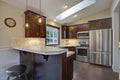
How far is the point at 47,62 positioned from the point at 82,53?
3.81 m

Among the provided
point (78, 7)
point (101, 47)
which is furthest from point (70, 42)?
point (78, 7)

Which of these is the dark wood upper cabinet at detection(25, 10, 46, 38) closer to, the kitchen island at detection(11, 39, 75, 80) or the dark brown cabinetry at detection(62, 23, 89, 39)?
the kitchen island at detection(11, 39, 75, 80)

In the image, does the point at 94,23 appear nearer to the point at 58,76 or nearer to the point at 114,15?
the point at 114,15

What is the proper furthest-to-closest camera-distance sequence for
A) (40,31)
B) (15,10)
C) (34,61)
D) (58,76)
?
(40,31) < (15,10) < (34,61) < (58,76)

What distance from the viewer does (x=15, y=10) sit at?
316cm

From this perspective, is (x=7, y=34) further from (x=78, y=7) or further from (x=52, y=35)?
(x=78, y=7)

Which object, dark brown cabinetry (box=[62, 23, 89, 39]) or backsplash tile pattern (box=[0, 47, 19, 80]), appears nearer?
backsplash tile pattern (box=[0, 47, 19, 80])

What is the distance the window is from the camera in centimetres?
523

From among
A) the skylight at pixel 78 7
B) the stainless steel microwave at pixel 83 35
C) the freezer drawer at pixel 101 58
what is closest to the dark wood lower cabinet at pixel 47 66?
the freezer drawer at pixel 101 58

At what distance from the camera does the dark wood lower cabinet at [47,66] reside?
2.01 m

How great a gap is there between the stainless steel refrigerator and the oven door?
39 centimetres

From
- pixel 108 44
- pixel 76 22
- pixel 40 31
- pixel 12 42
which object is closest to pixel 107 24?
pixel 108 44

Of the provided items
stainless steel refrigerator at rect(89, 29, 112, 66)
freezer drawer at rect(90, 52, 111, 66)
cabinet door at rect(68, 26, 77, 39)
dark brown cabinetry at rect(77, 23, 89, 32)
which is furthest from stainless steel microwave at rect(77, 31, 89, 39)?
freezer drawer at rect(90, 52, 111, 66)

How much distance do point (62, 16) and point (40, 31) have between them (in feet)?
6.58
